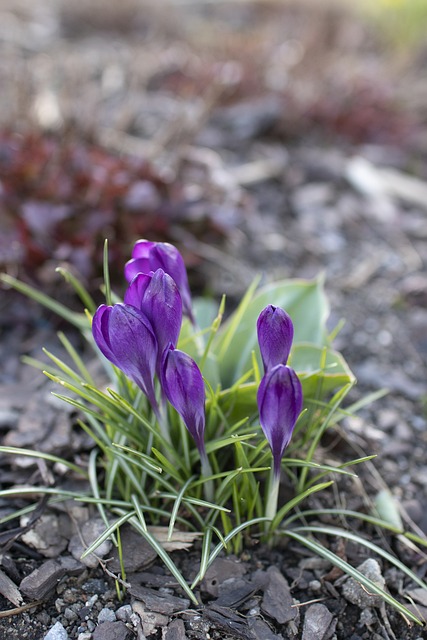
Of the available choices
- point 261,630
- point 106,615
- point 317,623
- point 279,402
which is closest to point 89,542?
point 106,615

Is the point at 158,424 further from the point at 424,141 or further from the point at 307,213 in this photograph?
the point at 424,141

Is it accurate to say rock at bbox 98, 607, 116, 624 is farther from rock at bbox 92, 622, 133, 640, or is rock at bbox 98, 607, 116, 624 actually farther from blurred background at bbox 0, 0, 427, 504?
blurred background at bbox 0, 0, 427, 504

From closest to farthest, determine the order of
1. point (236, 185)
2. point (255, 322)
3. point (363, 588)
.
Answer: point (363, 588) < point (255, 322) < point (236, 185)

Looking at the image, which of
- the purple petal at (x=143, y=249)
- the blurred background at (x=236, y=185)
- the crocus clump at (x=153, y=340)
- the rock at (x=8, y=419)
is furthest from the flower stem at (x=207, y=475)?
the rock at (x=8, y=419)

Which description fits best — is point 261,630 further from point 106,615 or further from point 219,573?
point 106,615

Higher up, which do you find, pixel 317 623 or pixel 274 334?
pixel 274 334

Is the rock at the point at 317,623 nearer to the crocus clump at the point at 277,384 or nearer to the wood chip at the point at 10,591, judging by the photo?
the crocus clump at the point at 277,384

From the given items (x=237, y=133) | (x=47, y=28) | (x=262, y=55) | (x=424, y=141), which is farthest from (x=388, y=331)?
(x=47, y=28)

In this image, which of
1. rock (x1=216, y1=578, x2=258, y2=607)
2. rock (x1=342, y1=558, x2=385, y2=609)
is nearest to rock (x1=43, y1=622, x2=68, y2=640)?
rock (x1=216, y1=578, x2=258, y2=607)
